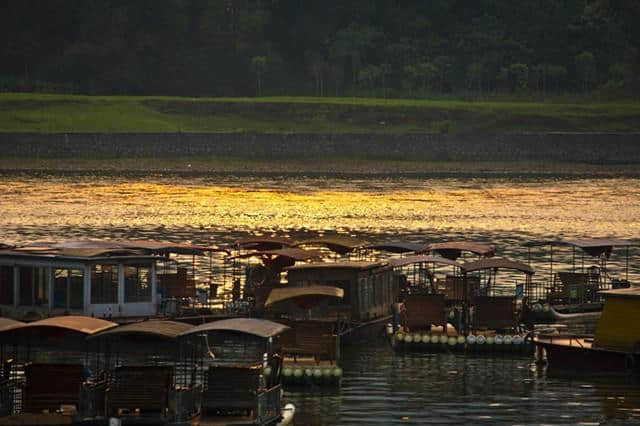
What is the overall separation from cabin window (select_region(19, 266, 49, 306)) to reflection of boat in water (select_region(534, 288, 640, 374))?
583 inches

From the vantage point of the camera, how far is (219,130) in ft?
576

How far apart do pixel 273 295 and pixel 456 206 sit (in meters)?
65.1

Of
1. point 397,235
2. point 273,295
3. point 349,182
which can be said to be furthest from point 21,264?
point 349,182

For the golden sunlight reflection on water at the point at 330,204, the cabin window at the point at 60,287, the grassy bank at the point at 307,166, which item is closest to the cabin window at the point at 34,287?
the cabin window at the point at 60,287

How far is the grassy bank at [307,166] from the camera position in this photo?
6206 inches

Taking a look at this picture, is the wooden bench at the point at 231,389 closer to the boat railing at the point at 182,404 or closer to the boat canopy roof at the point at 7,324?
the boat railing at the point at 182,404

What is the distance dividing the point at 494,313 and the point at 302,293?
6.39 metres

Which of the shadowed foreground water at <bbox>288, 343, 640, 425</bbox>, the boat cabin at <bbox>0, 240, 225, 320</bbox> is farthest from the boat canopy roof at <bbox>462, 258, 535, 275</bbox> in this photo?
the boat cabin at <bbox>0, 240, 225, 320</bbox>

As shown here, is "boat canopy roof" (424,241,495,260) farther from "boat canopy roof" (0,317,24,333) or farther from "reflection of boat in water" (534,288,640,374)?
"boat canopy roof" (0,317,24,333)

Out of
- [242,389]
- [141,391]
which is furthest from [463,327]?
[141,391]

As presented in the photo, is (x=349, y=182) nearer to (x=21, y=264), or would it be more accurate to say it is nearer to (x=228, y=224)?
(x=228, y=224)

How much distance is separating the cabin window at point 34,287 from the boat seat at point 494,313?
13277mm

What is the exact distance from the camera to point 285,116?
182125 mm

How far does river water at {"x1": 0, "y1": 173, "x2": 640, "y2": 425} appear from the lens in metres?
48.3
